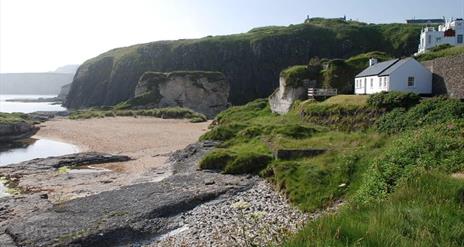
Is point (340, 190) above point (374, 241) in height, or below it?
below

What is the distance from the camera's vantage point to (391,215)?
7062 mm

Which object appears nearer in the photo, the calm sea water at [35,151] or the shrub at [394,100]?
the shrub at [394,100]

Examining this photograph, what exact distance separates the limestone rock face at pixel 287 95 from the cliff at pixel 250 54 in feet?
239

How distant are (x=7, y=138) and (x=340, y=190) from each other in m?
56.7

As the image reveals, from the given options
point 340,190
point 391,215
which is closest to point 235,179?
point 340,190

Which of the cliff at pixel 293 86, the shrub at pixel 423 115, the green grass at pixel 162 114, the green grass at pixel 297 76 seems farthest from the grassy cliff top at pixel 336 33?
the shrub at pixel 423 115

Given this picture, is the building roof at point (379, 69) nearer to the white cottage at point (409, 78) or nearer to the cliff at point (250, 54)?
the white cottage at point (409, 78)

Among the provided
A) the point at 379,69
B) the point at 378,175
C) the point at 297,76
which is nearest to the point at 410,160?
the point at 378,175

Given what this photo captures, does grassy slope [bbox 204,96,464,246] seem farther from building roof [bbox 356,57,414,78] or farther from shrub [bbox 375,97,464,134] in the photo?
building roof [bbox 356,57,414,78]

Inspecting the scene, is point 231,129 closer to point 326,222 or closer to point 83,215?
point 83,215

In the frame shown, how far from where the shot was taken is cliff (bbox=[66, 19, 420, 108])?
131 metres

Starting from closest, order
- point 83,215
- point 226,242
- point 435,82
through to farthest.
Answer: point 226,242 → point 83,215 → point 435,82

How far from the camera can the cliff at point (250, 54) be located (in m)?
131

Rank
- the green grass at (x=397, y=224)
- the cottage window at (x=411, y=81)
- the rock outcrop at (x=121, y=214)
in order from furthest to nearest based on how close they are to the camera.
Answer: the cottage window at (x=411, y=81)
the rock outcrop at (x=121, y=214)
the green grass at (x=397, y=224)
